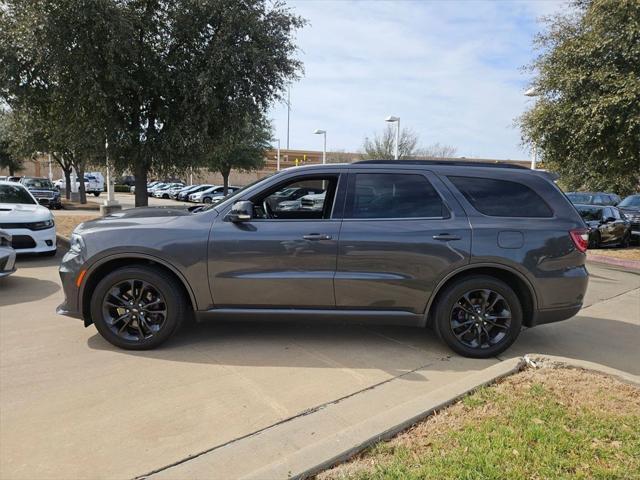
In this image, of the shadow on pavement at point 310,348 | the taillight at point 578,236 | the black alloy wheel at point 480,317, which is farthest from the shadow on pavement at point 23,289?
the taillight at point 578,236

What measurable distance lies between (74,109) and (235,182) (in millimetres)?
54770

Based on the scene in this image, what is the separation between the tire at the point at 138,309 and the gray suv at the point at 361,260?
0.03 ft

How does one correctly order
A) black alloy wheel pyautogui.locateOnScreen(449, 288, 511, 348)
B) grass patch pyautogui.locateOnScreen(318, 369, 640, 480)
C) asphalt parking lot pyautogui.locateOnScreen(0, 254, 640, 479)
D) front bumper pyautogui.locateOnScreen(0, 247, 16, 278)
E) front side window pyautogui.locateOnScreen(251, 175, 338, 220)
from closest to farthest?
grass patch pyautogui.locateOnScreen(318, 369, 640, 480) → asphalt parking lot pyautogui.locateOnScreen(0, 254, 640, 479) → black alloy wheel pyautogui.locateOnScreen(449, 288, 511, 348) → front side window pyautogui.locateOnScreen(251, 175, 338, 220) → front bumper pyautogui.locateOnScreen(0, 247, 16, 278)

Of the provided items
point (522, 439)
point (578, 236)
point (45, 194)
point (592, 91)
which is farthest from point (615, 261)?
point (45, 194)

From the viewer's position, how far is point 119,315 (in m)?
4.46

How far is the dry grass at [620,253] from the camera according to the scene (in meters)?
12.2

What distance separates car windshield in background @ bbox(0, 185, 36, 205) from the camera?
964 cm

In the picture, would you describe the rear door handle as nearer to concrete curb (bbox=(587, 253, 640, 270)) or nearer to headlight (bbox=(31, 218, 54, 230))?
headlight (bbox=(31, 218, 54, 230))

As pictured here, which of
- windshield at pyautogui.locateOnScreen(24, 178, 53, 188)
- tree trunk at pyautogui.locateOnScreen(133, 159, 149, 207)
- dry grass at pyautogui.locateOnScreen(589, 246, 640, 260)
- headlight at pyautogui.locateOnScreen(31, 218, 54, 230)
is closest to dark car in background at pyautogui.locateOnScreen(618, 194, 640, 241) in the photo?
dry grass at pyautogui.locateOnScreen(589, 246, 640, 260)

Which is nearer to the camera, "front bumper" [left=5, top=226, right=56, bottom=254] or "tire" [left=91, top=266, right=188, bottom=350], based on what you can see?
"tire" [left=91, top=266, right=188, bottom=350]

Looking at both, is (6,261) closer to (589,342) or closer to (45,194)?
(589,342)

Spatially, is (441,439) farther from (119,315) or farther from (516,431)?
(119,315)

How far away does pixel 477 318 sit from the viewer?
175 inches

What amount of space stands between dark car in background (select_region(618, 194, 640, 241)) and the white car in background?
1628cm
